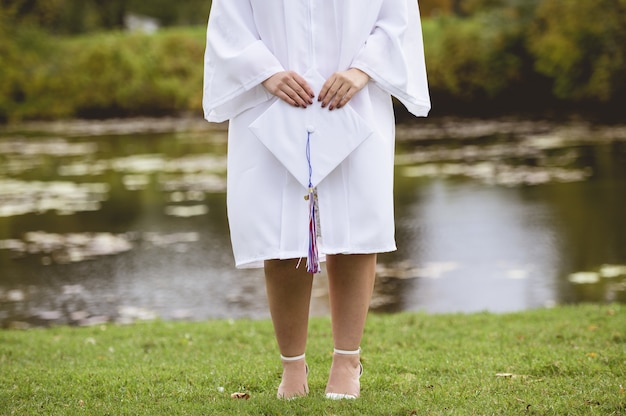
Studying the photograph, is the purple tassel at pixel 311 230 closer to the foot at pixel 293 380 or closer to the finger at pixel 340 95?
the finger at pixel 340 95

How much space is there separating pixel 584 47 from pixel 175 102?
16348 mm

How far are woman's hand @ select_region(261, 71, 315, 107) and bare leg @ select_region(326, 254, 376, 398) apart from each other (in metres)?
0.57

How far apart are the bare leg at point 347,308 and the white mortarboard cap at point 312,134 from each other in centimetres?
37

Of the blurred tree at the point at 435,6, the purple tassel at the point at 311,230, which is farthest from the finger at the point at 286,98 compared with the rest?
the blurred tree at the point at 435,6

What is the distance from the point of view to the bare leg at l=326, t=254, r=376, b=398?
327 centimetres

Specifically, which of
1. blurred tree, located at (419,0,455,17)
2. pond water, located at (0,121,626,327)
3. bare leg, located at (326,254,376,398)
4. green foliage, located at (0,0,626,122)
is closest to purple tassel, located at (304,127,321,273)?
bare leg, located at (326,254,376,398)

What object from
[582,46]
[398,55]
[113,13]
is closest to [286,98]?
[398,55]

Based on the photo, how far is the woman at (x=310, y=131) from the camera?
3.12 m

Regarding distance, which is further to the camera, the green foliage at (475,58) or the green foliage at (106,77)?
the green foliage at (106,77)

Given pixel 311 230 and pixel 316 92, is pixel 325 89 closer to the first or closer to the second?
pixel 316 92

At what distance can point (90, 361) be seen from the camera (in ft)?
16.3

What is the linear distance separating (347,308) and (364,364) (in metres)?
1.13

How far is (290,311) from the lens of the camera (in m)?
3.30

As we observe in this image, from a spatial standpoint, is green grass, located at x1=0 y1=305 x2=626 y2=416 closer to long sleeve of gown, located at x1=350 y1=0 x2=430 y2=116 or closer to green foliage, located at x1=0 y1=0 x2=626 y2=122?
long sleeve of gown, located at x1=350 y1=0 x2=430 y2=116
